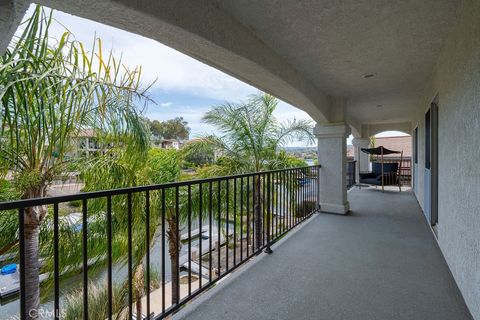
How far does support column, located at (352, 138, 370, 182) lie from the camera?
8.86m

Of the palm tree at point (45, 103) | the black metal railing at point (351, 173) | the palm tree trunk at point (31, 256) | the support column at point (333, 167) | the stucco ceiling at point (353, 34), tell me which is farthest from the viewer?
the black metal railing at point (351, 173)

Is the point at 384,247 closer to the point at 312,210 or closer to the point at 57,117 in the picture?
the point at 312,210

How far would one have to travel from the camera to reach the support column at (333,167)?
14.1ft

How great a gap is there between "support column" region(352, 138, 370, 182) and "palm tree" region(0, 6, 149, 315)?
8424 millimetres

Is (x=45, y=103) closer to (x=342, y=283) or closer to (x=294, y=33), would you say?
(x=294, y=33)

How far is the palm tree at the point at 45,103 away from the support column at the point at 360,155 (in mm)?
8424

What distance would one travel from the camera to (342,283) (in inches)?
78.2

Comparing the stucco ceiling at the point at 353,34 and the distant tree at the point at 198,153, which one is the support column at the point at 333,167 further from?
the distant tree at the point at 198,153

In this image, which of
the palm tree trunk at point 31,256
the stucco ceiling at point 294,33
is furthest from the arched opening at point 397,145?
the palm tree trunk at point 31,256

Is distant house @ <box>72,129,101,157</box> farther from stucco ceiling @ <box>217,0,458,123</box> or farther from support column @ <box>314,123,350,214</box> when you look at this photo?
support column @ <box>314,123,350,214</box>

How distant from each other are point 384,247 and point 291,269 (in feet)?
4.18

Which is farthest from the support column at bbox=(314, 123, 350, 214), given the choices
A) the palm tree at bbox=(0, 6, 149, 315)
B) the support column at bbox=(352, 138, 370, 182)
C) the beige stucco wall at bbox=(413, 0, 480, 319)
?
the support column at bbox=(352, 138, 370, 182)

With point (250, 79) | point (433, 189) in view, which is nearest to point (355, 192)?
point (433, 189)

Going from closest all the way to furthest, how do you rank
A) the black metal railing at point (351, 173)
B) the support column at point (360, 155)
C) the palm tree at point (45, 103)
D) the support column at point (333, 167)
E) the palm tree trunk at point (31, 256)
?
the palm tree at point (45, 103) → the palm tree trunk at point (31, 256) → the support column at point (333, 167) → the black metal railing at point (351, 173) → the support column at point (360, 155)
